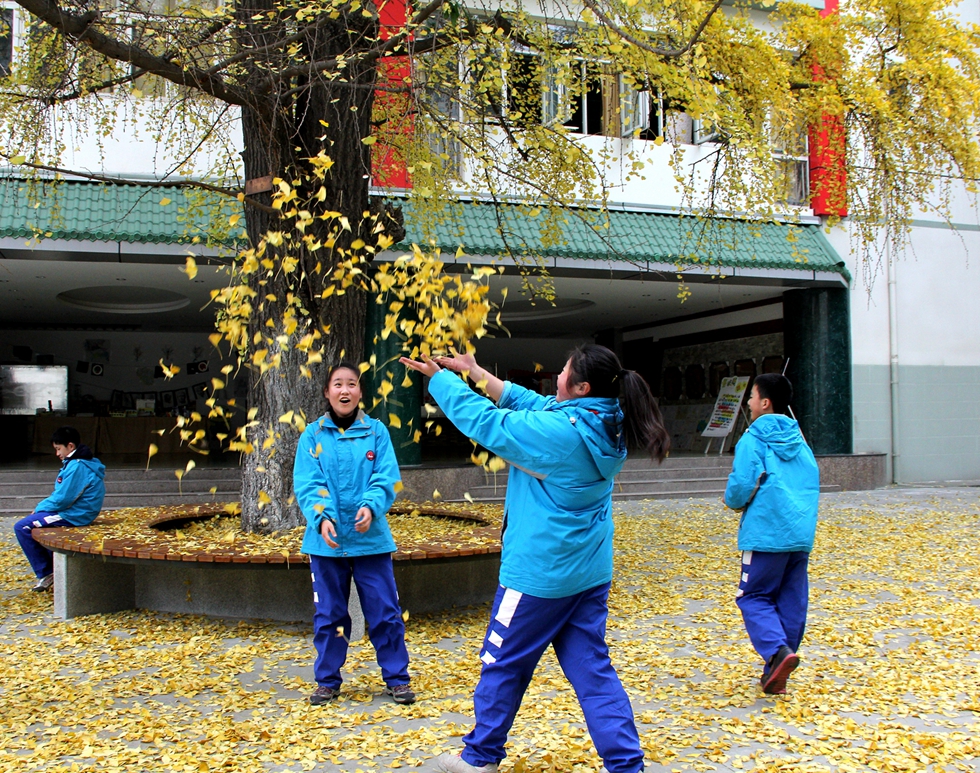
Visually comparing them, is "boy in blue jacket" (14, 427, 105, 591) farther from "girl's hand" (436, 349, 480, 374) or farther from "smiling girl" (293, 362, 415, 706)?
"girl's hand" (436, 349, 480, 374)

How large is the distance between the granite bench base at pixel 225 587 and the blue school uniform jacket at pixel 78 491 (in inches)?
24.4

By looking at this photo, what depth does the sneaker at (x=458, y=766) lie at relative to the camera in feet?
9.66

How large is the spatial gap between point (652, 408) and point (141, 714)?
2807 mm

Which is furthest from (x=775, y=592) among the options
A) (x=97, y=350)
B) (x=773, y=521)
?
(x=97, y=350)

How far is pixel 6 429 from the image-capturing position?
1805cm

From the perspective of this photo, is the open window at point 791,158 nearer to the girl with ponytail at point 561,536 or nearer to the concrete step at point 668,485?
the concrete step at point 668,485

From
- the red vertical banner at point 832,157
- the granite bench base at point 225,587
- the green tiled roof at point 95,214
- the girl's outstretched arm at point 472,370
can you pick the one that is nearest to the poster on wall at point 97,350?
the green tiled roof at point 95,214

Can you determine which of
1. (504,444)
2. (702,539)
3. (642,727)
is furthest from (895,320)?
(504,444)

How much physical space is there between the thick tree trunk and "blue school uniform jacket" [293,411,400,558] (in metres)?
1.91

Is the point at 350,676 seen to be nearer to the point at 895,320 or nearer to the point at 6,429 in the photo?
the point at 895,320

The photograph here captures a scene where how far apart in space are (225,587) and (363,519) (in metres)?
2.36

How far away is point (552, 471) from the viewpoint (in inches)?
112

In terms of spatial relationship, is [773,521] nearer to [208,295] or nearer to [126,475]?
[126,475]

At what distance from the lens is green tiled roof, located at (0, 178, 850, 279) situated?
9766mm
